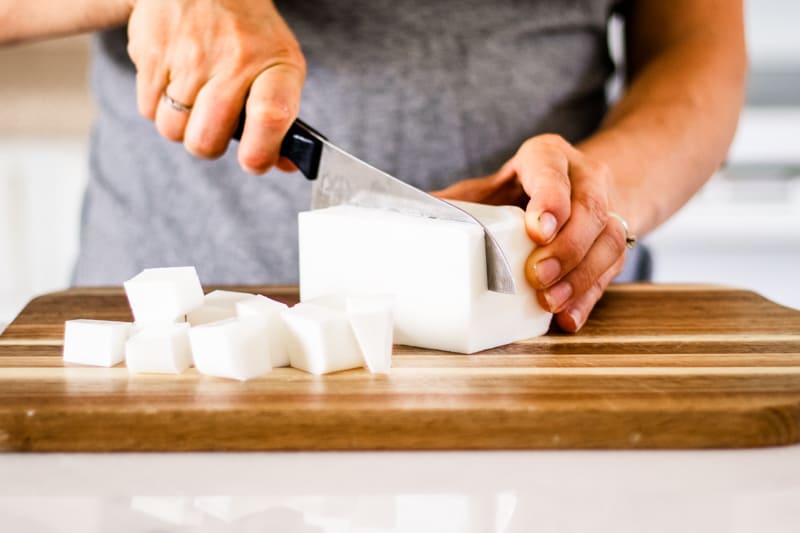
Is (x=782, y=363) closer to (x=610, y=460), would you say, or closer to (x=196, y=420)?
(x=610, y=460)

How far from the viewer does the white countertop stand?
0.70 m

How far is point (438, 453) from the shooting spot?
2.78ft

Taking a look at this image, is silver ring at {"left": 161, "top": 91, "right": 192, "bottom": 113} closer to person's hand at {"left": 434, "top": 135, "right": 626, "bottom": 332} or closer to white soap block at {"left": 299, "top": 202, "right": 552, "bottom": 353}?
white soap block at {"left": 299, "top": 202, "right": 552, "bottom": 353}

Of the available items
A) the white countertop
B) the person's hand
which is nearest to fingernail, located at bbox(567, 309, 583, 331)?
the person's hand

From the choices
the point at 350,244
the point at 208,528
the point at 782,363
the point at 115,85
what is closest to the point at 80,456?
the point at 208,528

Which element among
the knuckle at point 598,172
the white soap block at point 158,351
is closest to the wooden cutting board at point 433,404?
the white soap block at point 158,351

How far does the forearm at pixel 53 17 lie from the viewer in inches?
53.9

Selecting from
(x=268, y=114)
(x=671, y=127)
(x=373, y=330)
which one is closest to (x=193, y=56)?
(x=268, y=114)

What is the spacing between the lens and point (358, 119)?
1.59 metres

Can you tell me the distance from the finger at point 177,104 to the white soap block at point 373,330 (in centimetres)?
43

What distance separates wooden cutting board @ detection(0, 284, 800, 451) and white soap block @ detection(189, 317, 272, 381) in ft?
0.05

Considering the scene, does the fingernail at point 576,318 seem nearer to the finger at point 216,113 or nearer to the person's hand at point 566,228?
the person's hand at point 566,228

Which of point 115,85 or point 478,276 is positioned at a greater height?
point 115,85

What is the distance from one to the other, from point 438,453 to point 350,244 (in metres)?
0.37
